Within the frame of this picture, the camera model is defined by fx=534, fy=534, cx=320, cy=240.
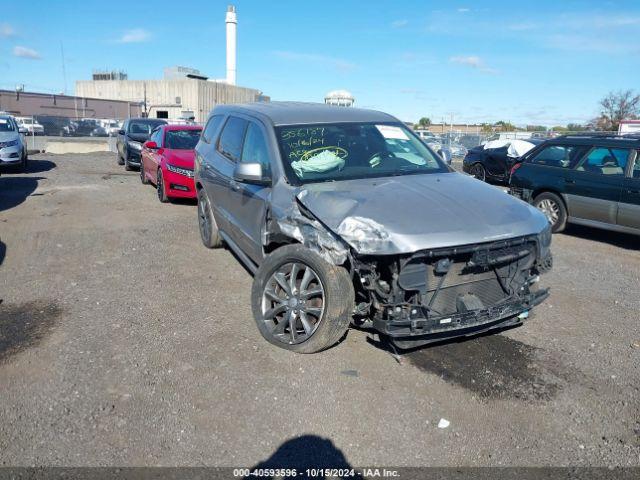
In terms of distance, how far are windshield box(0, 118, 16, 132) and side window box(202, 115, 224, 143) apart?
11.3m

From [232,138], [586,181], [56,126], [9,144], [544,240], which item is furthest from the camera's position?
[56,126]

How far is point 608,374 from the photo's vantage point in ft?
13.3

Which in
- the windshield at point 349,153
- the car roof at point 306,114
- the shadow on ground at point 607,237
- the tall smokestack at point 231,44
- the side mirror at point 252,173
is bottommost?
the shadow on ground at point 607,237

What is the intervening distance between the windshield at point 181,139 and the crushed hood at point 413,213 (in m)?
7.59

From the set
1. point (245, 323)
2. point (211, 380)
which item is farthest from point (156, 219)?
point (211, 380)

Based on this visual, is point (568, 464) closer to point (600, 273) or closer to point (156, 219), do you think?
point (600, 273)

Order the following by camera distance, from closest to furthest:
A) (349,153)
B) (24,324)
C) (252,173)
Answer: (252,173) < (24,324) < (349,153)

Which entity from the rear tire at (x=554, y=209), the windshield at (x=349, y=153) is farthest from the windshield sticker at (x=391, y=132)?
the rear tire at (x=554, y=209)

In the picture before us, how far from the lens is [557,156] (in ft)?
30.2

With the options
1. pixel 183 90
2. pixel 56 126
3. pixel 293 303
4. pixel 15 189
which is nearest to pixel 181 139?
pixel 15 189

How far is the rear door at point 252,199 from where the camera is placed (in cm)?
486

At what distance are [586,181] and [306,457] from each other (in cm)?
729

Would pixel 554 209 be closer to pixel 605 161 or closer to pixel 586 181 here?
pixel 586 181

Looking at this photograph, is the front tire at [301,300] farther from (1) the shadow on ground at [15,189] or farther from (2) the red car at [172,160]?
(1) the shadow on ground at [15,189]
